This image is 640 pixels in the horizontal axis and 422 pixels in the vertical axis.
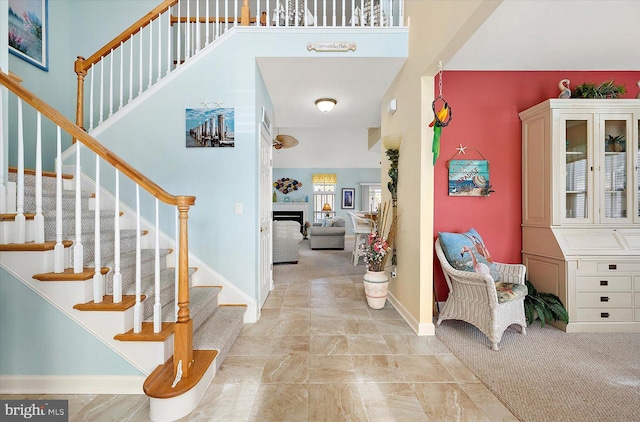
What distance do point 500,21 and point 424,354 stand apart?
2844 millimetres

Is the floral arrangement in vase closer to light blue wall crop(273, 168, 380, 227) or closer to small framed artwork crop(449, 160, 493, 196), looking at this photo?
small framed artwork crop(449, 160, 493, 196)

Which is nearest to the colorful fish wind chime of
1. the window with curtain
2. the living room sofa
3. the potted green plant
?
the potted green plant

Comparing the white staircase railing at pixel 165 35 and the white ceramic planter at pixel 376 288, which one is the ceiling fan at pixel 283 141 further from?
the white ceramic planter at pixel 376 288

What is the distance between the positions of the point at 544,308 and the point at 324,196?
28.2 feet

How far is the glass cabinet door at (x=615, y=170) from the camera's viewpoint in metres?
2.79

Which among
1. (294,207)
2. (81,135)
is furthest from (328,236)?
(81,135)

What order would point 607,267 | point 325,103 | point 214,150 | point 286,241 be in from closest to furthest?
point 607,267
point 214,150
point 325,103
point 286,241

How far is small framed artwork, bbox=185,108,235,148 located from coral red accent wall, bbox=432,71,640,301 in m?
2.40

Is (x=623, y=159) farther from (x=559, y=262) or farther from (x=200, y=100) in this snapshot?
(x=200, y=100)

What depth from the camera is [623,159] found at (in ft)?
9.21

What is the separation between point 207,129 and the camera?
2914 millimetres

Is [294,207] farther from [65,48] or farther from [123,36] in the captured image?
[123,36]

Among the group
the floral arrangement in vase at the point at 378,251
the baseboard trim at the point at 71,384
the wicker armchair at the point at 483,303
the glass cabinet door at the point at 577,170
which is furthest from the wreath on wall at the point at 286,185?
the baseboard trim at the point at 71,384

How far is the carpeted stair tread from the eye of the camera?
82.8 inches
